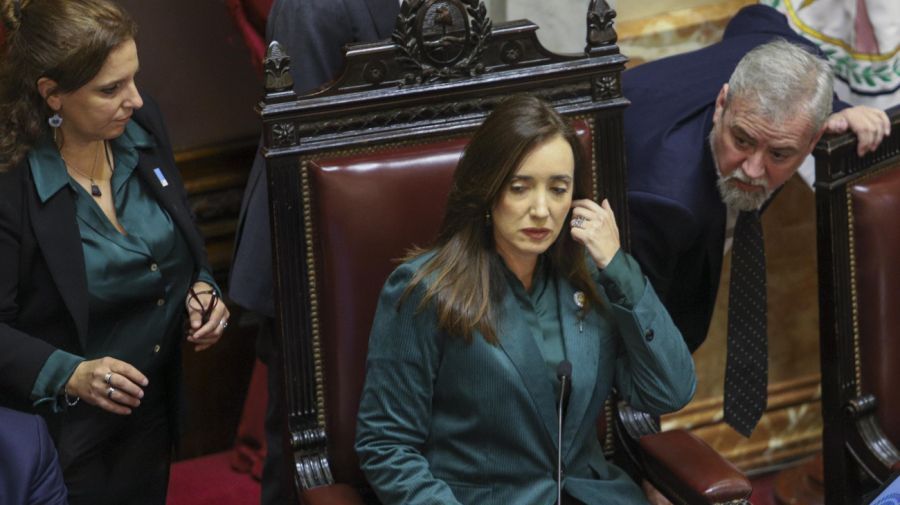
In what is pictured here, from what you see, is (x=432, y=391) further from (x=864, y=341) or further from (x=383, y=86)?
(x=864, y=341)

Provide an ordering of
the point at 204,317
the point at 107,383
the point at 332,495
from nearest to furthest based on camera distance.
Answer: the point at 107,383, the point at 332,495, the point at 204,317

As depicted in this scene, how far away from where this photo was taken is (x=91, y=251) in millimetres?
2477

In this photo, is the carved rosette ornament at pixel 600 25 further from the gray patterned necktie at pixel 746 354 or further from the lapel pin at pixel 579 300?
the gray patterned necktie at pixel 746 354

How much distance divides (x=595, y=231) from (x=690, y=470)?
45 centimetres

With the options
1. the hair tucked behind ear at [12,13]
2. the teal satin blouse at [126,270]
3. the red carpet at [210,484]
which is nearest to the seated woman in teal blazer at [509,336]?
the teal satin blouse at [126,270]

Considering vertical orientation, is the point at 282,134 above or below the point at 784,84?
above

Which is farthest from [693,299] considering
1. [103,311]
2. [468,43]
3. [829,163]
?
[103,311]

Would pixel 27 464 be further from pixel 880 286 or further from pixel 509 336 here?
pixel 880 286

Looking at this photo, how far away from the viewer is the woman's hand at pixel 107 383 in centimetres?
236

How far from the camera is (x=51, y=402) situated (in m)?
2.43

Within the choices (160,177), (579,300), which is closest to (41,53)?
(160,177)

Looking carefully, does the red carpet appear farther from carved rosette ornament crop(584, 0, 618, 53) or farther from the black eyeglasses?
carved rosette ornament crop(584, 0, 618, 53)

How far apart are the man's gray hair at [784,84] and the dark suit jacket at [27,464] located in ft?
4.91

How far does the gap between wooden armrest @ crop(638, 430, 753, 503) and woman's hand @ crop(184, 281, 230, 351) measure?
0.80 m
